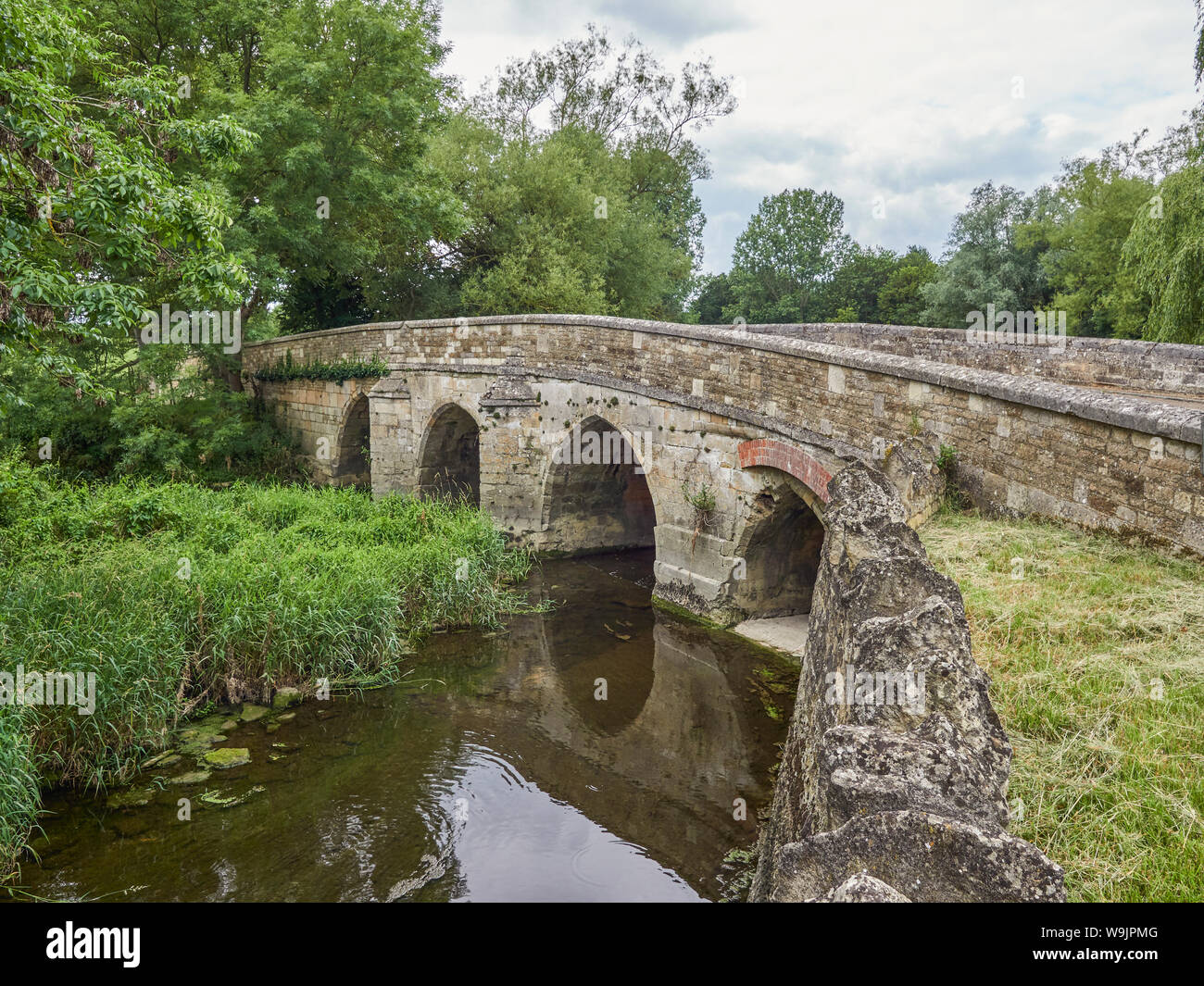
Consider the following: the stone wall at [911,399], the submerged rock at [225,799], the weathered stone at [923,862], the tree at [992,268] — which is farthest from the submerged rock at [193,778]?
the tree at [992,268]

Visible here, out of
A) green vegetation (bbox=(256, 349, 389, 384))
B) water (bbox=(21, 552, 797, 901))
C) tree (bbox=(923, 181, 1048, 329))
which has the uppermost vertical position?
tree (bbox=(923, 181, 1048, 329))

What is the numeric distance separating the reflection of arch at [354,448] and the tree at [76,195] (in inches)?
417

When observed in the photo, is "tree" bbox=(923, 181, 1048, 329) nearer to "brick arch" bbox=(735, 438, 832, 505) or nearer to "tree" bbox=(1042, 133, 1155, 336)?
"tree" bbox=(1042, 133, 1155, 336)

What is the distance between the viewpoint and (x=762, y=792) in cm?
698

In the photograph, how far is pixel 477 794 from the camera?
6.86 metres

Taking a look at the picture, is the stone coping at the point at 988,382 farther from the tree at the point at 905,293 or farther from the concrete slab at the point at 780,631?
the tree at the point at 905,293

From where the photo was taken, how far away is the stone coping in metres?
4.86

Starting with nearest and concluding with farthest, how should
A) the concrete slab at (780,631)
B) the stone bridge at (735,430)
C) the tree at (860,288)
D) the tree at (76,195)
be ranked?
the stone bridge at (735,430) < the tree at (76,195) < the concrete slab at (780,631) < the tree at (860,288)

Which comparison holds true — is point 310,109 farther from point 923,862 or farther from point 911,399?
point 923,862

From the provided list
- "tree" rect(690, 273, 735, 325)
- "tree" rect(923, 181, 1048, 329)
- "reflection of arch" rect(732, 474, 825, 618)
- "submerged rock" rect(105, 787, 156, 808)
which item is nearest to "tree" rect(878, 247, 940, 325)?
"tree" rect(923, 181, 1048, 329)

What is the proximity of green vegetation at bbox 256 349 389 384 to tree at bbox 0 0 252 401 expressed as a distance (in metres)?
9.23

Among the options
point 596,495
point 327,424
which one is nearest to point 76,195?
point 596,495

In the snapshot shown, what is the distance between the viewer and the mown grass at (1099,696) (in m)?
2.73

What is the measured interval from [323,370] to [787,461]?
40.1 ft
